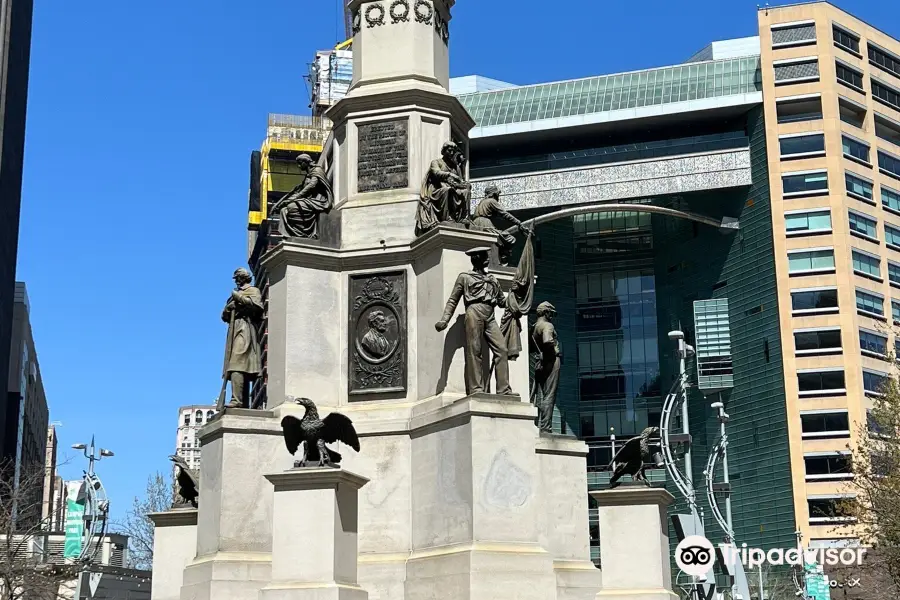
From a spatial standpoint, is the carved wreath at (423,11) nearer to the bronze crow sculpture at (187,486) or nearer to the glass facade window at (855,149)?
the bronze crow sculpture at (187,486)

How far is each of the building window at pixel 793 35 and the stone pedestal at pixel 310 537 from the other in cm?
9112

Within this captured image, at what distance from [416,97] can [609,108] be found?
84.9 metres

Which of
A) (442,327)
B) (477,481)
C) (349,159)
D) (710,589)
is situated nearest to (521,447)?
(477,481)

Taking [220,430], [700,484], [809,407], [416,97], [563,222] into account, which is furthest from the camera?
[563,222]

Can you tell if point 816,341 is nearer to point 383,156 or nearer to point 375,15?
point 375,15

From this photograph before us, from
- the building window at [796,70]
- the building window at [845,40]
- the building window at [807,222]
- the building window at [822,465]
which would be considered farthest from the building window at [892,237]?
the building window at [822,465]

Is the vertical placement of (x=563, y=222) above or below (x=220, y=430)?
above

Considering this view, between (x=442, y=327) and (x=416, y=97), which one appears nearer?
(x=442, y=327)

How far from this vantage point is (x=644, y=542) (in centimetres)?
2064

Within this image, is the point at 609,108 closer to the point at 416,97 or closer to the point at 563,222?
the point at 563,222

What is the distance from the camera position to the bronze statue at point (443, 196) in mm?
20625

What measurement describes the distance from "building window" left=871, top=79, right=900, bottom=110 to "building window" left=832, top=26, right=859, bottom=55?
3.11 m

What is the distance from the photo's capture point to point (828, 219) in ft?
318

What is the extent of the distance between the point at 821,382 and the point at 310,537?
270 ft
